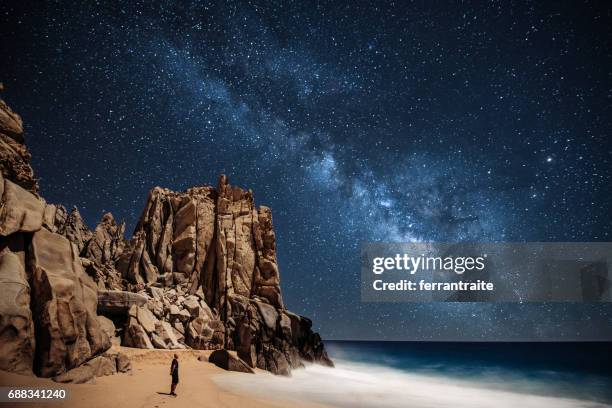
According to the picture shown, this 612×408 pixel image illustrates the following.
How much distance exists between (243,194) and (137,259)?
14640mm

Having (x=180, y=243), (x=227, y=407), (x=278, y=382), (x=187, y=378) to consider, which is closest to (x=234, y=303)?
(x=180, y=243)

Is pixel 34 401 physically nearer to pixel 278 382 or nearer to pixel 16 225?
pixel 16 225

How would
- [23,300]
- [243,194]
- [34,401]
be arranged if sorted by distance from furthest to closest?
[243,194] → [23,300] → [34,401]

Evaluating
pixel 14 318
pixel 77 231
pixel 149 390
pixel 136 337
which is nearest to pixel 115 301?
pixel 136 337

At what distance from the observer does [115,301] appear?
2636cm

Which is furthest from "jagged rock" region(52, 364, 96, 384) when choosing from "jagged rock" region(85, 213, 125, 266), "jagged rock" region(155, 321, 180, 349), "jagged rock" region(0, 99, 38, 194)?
"jagged rock" region(85, 213, 125, 266)

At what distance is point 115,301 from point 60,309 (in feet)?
49.9

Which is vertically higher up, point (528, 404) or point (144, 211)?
point (144, 211)

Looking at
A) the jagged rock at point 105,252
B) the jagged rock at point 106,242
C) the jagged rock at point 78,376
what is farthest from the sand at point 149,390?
the jagged rock at point 106,242

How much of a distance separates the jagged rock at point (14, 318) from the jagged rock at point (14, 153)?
→ 11.1 feet

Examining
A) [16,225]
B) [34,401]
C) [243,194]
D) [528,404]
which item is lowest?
[528,404]

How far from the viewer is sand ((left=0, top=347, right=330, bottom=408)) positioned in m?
11.2

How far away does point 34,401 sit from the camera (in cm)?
996

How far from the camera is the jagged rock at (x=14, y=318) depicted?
10805mm
